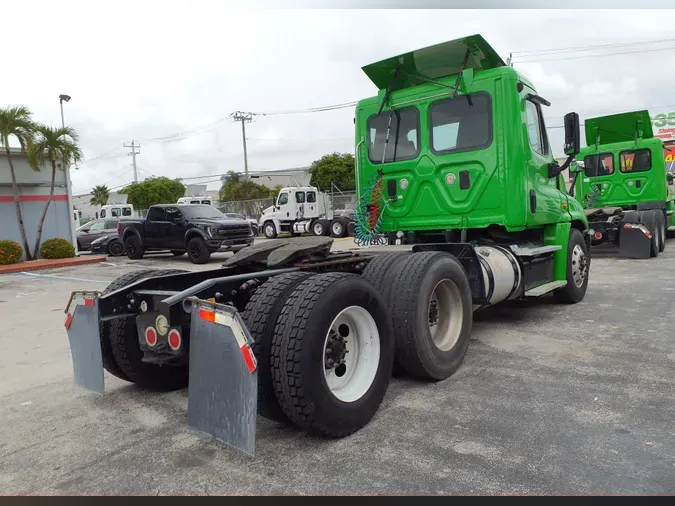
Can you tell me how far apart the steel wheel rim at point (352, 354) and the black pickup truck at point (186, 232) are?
40.0 feet

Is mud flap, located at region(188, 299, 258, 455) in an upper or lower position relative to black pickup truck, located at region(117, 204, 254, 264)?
lower

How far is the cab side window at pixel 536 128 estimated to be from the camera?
18.8 ft

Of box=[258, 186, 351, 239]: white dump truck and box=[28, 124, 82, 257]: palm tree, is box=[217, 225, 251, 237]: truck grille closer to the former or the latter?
box=[28, 124, 82, 257]: palm tree

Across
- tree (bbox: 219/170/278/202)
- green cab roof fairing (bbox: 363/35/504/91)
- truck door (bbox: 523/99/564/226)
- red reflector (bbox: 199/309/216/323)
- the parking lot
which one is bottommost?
the parking lot

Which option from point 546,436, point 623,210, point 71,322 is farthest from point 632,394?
point 623,210

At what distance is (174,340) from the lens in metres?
3.23

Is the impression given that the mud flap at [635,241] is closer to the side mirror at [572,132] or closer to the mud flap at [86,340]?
the side mirror at [572,132]

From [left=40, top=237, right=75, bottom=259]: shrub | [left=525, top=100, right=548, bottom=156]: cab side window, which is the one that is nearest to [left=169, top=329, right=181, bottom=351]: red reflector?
[left=525, top=100, right=548, bottom=156]: cab side window

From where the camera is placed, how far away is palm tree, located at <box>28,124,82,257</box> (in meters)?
16.4

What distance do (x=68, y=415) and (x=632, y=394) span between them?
13.2ft

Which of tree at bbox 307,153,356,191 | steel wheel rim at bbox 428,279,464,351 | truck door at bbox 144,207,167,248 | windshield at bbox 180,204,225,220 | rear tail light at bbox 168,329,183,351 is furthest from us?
tree at bbox 307,153,356,191

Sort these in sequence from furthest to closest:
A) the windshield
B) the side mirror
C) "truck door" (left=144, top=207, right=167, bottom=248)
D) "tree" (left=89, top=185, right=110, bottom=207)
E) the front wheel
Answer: "tree" (left=89, top=185, right=110, bottom=207) < "truck door" (left=144, top=207, right=167, bottom=248) < the windshield < the front wheel < the side mirror

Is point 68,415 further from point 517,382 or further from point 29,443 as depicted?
point 517,382

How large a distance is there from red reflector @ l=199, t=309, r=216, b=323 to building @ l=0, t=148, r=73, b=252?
16797mm
